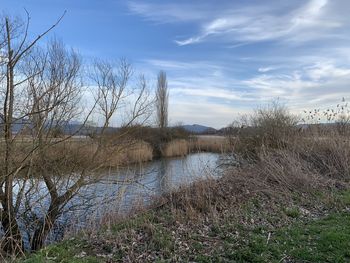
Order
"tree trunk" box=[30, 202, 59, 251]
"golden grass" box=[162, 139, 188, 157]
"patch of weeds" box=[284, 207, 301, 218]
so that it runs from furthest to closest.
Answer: "golden grass" box=[162, 139, 188, 157] < "tree trunk" box=[30, 202, 59, 251] < "patch of weeds" box=[284, 207, 301, 218]

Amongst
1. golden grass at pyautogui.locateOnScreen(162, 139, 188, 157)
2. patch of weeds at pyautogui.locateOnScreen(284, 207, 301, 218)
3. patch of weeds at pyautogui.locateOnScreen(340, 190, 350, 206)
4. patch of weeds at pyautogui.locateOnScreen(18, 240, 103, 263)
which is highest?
golden grass at pyautogui.locateOnScreen(162, 139, 188, 157)

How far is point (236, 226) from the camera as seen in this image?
583 cm

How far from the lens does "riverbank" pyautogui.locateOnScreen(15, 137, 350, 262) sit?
4.65m

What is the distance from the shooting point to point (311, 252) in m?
4.79

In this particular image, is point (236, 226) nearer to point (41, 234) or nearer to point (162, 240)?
point (162, 240)

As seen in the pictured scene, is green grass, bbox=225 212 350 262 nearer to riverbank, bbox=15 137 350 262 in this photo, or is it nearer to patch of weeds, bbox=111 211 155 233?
riverbank, bbox=15 137 350 262

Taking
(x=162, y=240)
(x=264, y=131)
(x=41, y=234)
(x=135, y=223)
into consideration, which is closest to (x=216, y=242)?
(x=162, y=240)

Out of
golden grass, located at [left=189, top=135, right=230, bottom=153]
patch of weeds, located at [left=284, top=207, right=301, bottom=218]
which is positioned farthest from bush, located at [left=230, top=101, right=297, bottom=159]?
patch of weeds, located at [left=284, top=207, right=301, bottom=218]

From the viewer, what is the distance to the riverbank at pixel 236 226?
465 centimetres

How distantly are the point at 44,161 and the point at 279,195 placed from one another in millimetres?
6319

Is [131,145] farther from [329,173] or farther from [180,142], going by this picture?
[180,142]

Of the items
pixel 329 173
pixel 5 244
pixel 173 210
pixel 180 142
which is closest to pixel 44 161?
pixel 5 244

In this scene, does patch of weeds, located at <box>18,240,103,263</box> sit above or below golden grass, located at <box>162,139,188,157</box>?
below

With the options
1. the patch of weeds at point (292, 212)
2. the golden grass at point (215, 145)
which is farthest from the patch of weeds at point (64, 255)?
the golden grass at point (215, 145)
